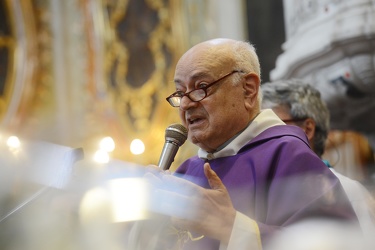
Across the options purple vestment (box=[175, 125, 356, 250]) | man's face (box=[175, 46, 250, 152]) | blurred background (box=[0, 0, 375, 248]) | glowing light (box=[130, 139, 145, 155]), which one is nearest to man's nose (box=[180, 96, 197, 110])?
man's face (box=[175, 46, 250, 152])

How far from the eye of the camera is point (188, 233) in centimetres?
226

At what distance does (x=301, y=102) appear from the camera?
120 inches

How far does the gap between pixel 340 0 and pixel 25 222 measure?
6.67 feet

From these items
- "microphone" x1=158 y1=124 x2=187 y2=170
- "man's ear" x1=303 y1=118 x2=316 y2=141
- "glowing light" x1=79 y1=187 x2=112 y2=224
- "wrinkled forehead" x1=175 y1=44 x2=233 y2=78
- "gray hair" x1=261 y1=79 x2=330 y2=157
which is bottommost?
"glowing light" x1=79 y1=187 x2=112 y2=224

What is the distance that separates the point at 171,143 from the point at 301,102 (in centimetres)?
105

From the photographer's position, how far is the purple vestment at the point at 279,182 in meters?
1.97

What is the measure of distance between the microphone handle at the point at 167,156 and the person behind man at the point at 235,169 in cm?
5

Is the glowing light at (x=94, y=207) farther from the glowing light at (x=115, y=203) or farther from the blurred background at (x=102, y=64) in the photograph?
the blurred background at (x=102, y=64)

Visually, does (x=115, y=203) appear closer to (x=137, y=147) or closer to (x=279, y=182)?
(x=279, y=182)

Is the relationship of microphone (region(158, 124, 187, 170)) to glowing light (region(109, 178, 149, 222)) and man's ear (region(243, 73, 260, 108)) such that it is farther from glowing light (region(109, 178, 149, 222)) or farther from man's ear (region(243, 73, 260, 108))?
man's ear (region(243, 73, 260, 108))

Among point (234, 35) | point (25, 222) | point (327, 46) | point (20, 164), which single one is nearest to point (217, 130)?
point (25, 222)

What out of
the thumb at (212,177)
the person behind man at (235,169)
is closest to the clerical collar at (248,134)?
the person behind man at (235,169)

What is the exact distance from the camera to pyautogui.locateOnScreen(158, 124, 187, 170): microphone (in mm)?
2132

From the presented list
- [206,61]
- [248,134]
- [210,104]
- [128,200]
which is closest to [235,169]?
[248,134]
